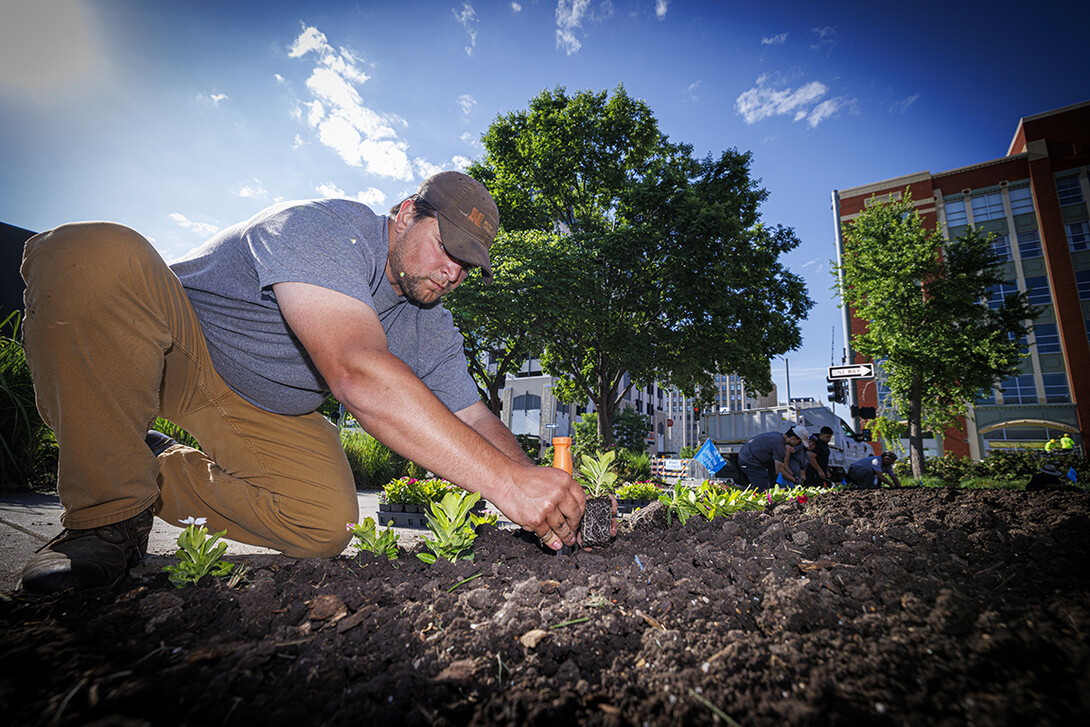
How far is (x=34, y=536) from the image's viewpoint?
230cm

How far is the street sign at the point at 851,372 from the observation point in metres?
13.4

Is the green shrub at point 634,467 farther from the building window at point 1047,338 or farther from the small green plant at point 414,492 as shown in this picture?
the building window at point 1047,338

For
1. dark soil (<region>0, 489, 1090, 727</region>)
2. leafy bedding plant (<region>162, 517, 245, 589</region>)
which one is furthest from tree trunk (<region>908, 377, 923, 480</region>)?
leafy bedding plant (<region>162, 517, 245, 589</region>)

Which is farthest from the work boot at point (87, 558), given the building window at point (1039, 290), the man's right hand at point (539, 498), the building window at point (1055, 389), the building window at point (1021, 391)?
the building window at point (1039, 290)

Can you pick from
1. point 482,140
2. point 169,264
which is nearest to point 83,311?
point 169,264

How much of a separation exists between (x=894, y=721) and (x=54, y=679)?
1504 millimetres

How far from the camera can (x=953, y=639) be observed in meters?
0.92

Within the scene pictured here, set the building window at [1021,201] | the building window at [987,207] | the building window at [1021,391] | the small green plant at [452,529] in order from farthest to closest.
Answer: the building window at [987,207], the building window at [1021,201], the building window at [1021,391], the small green plant at [452,529]

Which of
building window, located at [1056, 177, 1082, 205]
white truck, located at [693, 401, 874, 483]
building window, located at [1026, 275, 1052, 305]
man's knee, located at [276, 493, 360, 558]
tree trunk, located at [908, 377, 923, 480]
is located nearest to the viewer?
man's knee, located at [276, 493, 360, 558]

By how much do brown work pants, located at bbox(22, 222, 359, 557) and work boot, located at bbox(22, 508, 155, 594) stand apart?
5cm

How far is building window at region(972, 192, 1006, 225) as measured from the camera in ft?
99.3

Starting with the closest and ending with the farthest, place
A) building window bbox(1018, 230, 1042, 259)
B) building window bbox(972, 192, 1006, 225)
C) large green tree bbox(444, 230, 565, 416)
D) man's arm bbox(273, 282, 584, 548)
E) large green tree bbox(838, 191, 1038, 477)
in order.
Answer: man's arm bbox(273, 282, 584, 548) → large green tree bbox(444, 230, 565, 416) → large green tree bbox(838, 191, 1038, 477) → building window bbox(1018, 230, 1042, 259) → building window bbox(972, 192, 1006, 225)

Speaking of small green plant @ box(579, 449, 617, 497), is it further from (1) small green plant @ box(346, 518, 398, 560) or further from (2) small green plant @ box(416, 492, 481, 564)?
(1) small green plant @ box(346, 518, 398, 560)

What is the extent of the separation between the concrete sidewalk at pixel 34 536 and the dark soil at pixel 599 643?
847 millimetres
